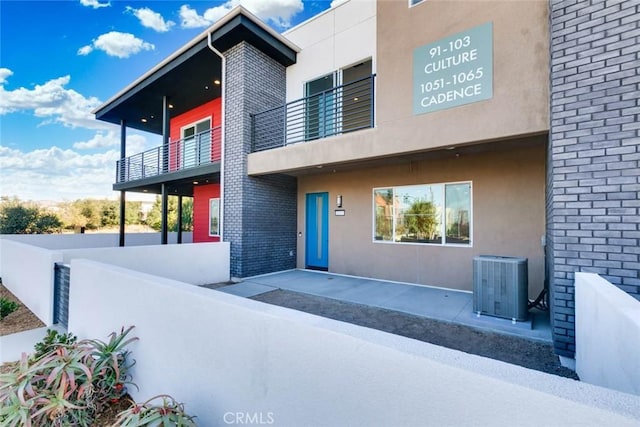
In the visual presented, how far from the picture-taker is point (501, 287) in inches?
191

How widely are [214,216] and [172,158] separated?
3.50m

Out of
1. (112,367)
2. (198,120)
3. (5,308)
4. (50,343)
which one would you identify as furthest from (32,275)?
(198,120)

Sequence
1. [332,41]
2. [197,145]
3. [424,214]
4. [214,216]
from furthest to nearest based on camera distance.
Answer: [214,216], [197,145], [332,41], [424,214]

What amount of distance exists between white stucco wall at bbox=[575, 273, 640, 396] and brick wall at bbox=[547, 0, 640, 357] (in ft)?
1.44

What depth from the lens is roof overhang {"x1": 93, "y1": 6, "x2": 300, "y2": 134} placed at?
309 inches

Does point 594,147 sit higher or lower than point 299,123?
lower

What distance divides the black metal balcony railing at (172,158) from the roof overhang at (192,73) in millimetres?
1623

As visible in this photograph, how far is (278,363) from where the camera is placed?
182 centimetres

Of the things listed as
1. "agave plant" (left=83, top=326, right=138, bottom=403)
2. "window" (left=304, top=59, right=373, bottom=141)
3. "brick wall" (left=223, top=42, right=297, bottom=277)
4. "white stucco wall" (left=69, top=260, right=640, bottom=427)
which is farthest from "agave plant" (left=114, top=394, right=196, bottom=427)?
"window" (left=304, top=59, right=373, bottom=141)

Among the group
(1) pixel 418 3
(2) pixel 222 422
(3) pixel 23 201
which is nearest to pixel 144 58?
(1) pixel 418 3

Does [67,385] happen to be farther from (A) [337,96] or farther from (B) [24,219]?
(B) [24,219]

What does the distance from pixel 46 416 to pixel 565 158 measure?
5.90 meters

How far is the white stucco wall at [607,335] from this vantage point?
1.68 metres

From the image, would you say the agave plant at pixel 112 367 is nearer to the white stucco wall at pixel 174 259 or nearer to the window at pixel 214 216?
the white stucco wall at pixel 174 259
